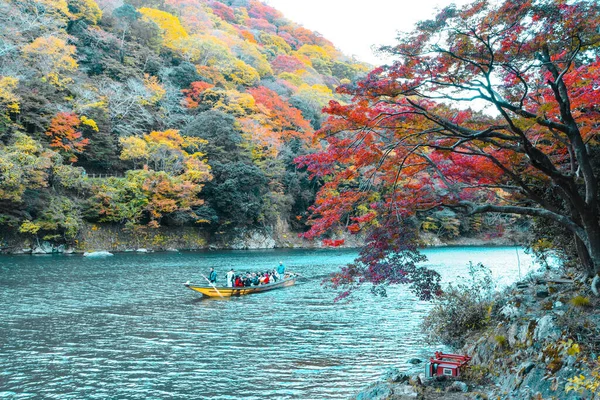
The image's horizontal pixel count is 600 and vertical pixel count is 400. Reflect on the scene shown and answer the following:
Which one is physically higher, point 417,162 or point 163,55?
point 163,55

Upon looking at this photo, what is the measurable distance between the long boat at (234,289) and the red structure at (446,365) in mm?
13984

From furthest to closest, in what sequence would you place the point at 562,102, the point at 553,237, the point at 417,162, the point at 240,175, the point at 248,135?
→ the point at 248,135 < the point at 240,175 < the point at 553,237 < the point at 417,162 < the point at 562,102

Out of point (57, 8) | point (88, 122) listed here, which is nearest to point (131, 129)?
point (88, 122)

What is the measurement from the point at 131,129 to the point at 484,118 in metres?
43.1

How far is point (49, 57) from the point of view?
137 feet

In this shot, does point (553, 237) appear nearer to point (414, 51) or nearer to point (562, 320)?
→ point (562, 320)

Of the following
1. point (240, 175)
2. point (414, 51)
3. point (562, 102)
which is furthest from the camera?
point (240, 175)

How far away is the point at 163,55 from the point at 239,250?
102 feet

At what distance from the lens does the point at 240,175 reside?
157 ft

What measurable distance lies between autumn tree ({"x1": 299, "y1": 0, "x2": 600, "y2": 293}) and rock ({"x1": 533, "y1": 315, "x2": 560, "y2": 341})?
3.93ft

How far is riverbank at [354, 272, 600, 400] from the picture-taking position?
5875 mm

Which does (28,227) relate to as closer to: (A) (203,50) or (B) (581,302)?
(B) (581,302)

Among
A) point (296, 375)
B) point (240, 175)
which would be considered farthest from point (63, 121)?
point (296, 375)

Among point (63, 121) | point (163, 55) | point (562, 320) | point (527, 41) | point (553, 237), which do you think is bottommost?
point (562, 320)
